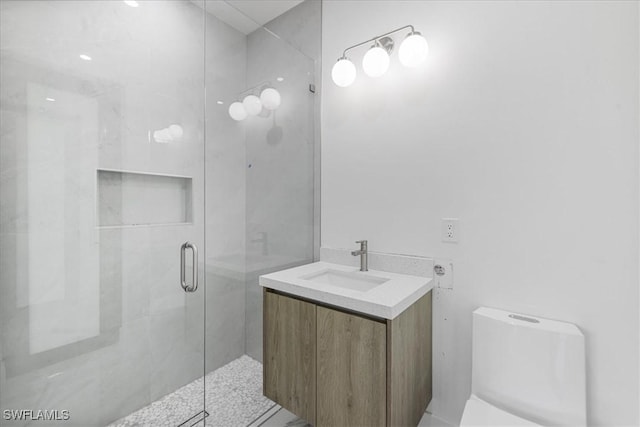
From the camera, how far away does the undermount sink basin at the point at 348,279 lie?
5.21ft

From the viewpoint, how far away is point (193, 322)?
5.85 feet

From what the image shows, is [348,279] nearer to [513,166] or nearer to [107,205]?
[513,166]

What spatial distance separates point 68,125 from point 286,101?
1.16 meters

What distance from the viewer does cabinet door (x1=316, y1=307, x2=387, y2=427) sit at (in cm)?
117

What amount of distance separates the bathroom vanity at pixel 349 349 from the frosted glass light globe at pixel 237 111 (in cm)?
94

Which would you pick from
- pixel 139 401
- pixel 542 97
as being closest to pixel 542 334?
pixel 542 97

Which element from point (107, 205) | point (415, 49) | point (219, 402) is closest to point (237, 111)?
point (107, 205)

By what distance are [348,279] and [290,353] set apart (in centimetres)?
51

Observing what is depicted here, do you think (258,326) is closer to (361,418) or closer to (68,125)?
(361,418)

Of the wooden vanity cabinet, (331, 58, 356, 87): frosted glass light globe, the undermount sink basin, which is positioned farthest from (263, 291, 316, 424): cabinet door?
(331, 58, 356, 87): frosted glass light globe

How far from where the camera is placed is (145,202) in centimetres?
174

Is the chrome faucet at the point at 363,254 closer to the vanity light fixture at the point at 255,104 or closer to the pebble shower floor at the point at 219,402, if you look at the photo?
the pebble shower floor at the point at 219,402

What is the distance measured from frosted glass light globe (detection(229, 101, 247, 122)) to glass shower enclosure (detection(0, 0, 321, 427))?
41 mm

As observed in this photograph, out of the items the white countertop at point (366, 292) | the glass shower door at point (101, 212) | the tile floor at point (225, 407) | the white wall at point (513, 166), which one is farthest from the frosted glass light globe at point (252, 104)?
the tile floor at point (225, 407)
